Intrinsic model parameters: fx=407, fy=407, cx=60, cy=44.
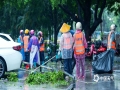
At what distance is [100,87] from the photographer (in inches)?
Result: 444

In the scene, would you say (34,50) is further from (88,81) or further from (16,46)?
(88,81)

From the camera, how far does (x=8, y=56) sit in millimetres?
13859

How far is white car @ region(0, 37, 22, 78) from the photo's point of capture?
1377 cm

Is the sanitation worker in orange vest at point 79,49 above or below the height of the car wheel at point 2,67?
above

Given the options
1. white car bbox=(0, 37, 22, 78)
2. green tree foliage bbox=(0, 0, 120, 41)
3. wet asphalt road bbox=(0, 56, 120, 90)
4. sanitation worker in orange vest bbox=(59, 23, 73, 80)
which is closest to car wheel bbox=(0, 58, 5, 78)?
white car bbox=(0, 37, 22, 78)

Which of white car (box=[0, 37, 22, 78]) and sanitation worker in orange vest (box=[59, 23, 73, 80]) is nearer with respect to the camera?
sanitation worker in orange vest (box=[59, 23, 73, 80])

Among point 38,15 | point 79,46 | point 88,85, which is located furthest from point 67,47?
point 38,15

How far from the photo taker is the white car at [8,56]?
13766 mm

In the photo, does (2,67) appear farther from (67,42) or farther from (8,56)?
(67,42)

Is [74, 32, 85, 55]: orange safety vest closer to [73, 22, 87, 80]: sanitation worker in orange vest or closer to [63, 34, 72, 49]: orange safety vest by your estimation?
[73, 22, 87, 80]: sanitation worker in orange vest

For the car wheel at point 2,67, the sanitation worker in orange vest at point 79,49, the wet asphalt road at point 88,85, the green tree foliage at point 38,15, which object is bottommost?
the wet asphalt road at point 88,85

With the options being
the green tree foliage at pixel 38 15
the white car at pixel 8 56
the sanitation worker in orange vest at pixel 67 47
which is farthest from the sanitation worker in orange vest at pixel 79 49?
the green tree foliage at pixel 38 15

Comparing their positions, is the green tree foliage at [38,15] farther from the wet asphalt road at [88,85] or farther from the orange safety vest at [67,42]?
the wet asphalt road at [88,85]

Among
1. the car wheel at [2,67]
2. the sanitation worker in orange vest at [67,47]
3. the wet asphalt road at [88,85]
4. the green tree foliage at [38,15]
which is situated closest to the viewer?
the wet asphalt road at [88,85]
